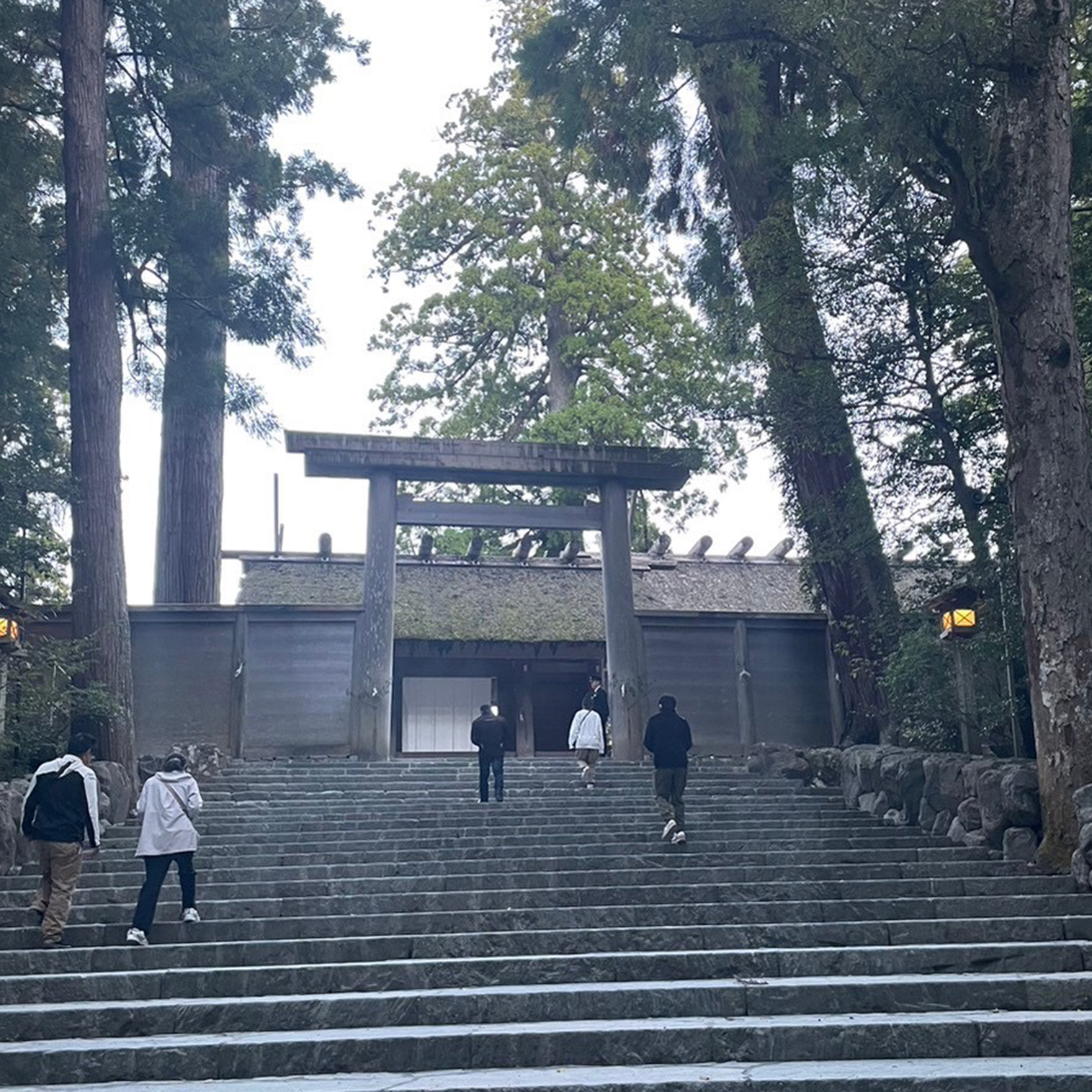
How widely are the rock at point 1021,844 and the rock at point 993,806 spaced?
0.59 ft

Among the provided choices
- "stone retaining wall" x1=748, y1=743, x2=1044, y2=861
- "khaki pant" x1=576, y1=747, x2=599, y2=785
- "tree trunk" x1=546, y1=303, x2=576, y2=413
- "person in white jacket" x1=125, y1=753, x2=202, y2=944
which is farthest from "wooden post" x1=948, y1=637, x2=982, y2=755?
"tree trunk" x1=546, y1=303, x2=576, y2=413

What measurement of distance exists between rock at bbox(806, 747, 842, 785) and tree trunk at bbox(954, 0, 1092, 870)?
4.05 metres

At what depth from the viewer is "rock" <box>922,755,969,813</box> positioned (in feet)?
36.4

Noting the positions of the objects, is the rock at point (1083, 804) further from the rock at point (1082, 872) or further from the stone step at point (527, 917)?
the stone step at point (527, 917)

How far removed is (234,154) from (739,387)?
737 centimetres

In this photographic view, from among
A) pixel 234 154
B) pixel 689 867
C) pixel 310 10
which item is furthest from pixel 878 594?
pixel 310 10

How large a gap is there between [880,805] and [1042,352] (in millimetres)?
4725

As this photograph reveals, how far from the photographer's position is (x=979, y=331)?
12586 mm

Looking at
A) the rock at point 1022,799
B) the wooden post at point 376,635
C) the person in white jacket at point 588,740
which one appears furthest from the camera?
the wooden post at point 376,635

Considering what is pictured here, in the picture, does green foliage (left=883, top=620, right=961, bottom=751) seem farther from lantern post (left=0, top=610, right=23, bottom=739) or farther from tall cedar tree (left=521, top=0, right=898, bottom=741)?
lantern post (left=0, top=610, right=23, bottom=739)

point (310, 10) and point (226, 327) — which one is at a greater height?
point (310, 10)

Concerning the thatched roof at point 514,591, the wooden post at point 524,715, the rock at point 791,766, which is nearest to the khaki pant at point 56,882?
the rock at point 791,766

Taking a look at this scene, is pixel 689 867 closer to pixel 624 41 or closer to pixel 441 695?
pixel 624 41

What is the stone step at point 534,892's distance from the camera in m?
8.58
